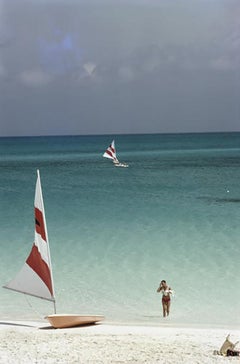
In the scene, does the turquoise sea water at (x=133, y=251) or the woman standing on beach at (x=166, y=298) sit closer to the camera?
the woman standing on beach at (x=166, y=298)

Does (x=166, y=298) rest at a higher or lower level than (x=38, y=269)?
lower

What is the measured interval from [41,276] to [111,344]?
325 cm

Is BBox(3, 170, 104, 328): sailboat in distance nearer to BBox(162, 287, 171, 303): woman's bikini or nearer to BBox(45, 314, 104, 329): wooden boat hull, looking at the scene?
BBox(45, 314, 104, 329): wooden boat hull

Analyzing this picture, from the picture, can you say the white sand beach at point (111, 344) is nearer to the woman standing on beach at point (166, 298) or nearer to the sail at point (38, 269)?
the sail at point (38, 269)

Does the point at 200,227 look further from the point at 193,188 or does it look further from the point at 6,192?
the point at 6,192

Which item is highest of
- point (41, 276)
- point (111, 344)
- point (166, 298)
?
point (41, 276)

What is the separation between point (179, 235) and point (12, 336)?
44.1ft

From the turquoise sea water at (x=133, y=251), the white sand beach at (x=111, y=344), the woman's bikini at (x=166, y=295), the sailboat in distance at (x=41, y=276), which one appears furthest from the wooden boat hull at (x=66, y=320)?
the woman's bikini at (x=166, y=295)

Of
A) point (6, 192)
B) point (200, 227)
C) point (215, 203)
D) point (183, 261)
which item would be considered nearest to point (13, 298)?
point (183, 261)

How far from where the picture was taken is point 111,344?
13016 mm

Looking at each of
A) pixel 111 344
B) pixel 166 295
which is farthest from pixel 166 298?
pixel 111 344

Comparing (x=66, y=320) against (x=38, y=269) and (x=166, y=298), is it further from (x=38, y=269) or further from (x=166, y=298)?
(x=166, y=298)

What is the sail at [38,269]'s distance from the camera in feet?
49.5

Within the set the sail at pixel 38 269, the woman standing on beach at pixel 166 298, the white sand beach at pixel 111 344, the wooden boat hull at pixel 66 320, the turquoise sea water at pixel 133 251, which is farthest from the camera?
the turquoise sea water at pixel 133 251
